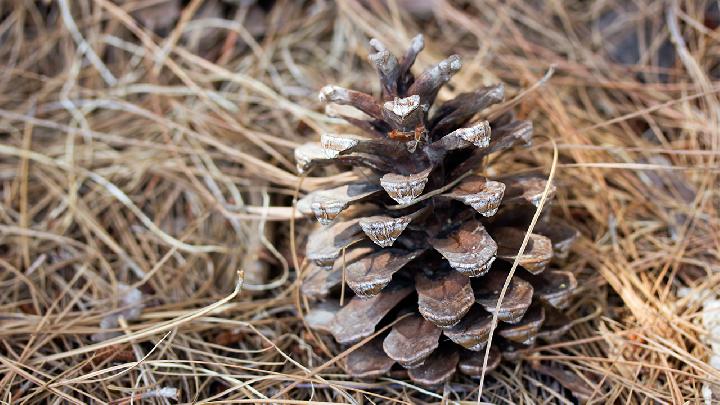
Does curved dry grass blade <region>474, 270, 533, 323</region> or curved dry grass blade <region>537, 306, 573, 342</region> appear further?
curved dry grass blade <region>537, 306, 573, 342</region>

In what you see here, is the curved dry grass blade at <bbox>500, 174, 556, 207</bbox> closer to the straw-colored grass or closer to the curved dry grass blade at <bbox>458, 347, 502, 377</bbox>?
the straw-colored grass

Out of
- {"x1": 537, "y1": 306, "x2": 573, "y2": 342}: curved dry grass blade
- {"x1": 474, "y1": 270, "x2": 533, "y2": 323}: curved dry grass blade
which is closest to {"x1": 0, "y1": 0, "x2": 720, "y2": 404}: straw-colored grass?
{"x1": 537, "y1": 306, "x2": 573, "y2": 342}: curved dry grass blade

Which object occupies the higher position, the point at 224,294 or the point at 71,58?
the point at 71,58

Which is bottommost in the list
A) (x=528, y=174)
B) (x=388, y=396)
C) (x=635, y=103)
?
(x=388, y=396)

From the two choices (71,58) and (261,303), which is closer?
(261,303)

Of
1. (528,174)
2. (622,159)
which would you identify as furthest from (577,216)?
(528,174)

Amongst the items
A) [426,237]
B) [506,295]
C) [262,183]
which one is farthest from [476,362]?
[262,183]

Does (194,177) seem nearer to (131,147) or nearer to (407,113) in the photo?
(131,147)
